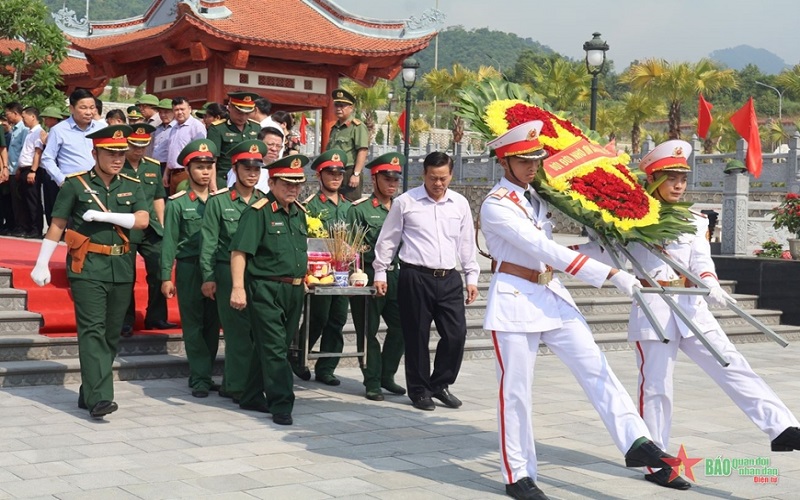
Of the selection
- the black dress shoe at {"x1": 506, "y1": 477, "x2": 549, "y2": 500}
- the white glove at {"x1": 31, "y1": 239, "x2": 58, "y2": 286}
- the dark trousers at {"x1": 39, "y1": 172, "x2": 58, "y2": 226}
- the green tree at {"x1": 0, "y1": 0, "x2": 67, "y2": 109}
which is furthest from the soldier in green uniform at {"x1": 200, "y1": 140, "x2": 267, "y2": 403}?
the green tree at {"x1": 0, "y1": 0, "x2": 67, "y2": 109}

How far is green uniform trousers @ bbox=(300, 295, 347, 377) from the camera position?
8633 millimetres

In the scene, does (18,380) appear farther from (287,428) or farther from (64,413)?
(287,428)

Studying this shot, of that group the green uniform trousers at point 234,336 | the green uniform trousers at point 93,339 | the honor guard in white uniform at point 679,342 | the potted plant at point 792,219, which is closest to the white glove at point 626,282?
the honor guard in white uniform at point 679,342

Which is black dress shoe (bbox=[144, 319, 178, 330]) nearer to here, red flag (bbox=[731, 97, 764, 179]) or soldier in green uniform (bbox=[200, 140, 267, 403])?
soldier in green uniform (bbox=[200, 140, 267, 403])

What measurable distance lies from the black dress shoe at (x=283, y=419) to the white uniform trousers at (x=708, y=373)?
2340mm

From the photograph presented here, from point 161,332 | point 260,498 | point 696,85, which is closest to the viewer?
point 260,498

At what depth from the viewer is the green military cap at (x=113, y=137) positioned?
7070 mm

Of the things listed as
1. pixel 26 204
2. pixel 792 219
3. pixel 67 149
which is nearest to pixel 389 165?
pixel 67 149

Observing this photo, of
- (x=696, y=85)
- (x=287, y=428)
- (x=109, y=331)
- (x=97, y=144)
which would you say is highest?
(x=696, y=85)

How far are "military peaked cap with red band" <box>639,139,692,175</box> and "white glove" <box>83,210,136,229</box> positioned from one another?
338cm

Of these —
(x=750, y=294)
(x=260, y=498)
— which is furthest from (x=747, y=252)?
(x=260, y=498)

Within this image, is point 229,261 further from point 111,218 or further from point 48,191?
point 48,191

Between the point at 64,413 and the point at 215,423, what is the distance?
1044 millimetres

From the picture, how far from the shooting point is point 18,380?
8.01 m
